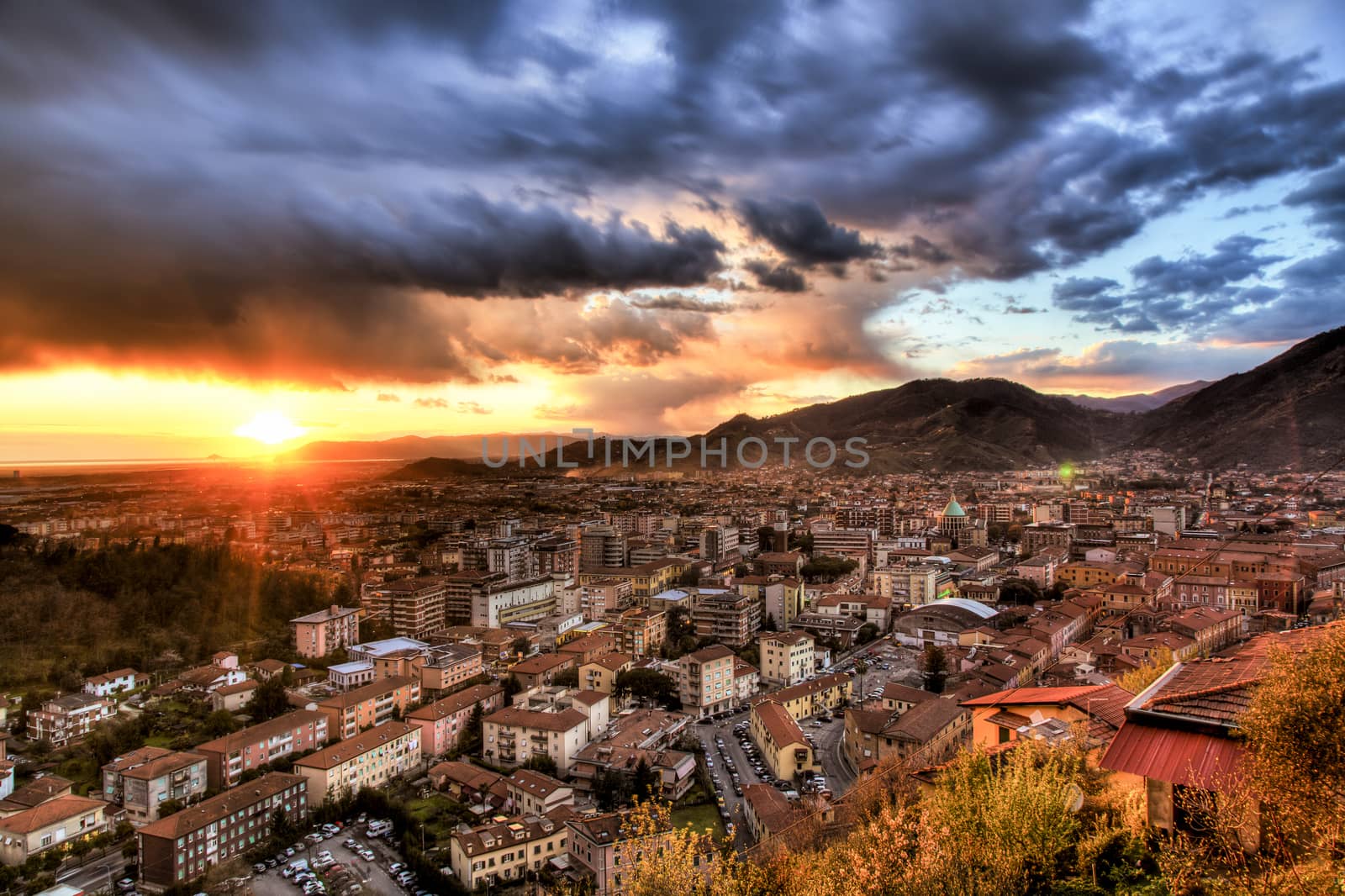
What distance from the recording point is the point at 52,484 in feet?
121

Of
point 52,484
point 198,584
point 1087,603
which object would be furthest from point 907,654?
point 52,484

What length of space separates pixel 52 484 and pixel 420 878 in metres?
38.6

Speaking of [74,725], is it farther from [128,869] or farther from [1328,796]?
[1328,796]

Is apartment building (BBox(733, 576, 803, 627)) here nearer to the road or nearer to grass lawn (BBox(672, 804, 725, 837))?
grass lawn (BBox(672, 804, 725, 837))

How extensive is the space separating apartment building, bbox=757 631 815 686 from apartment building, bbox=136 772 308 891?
9.20 metres

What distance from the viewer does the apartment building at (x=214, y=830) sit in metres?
9.36

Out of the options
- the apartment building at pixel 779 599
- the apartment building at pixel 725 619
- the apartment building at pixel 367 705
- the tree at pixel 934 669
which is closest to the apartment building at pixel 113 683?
the apartment building at pixel 367 705

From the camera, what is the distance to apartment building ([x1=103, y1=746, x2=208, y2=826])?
1088 centimetres

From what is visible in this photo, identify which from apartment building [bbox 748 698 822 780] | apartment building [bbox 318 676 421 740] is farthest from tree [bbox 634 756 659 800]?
apartment building [bbox 318 676 421 740]

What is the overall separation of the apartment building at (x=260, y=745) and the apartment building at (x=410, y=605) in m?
7.69

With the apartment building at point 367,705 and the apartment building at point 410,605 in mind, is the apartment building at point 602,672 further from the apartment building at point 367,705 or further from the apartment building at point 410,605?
the apartment building at point 410,605

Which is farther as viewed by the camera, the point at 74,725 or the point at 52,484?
the point at 52,484

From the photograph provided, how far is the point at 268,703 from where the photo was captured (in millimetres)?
14430

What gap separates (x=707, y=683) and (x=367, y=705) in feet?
20.5
